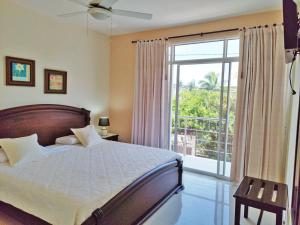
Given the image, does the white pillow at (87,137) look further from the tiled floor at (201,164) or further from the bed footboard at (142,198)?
the tiled floor at (201,164)

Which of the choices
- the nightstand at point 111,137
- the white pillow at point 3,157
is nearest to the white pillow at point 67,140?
the nightstand at point 111,137

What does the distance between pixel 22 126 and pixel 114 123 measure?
2.14m

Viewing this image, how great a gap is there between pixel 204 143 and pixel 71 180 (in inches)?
111

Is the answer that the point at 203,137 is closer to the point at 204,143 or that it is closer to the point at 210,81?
the point at 204,143

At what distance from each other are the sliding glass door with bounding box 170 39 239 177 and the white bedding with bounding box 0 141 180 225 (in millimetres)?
1263

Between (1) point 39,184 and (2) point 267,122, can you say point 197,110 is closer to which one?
(2) point 267,122

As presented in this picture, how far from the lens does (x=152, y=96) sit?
4.54 metres

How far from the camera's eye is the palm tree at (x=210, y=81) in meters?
4.10

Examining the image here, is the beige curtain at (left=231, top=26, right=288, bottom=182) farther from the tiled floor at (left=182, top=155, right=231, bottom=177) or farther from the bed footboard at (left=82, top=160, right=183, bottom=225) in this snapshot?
the bed footboard at (left=82, top=160, right=183, bottom=225)

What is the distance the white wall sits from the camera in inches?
131

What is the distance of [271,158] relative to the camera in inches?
136

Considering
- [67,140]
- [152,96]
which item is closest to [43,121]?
[67,140]

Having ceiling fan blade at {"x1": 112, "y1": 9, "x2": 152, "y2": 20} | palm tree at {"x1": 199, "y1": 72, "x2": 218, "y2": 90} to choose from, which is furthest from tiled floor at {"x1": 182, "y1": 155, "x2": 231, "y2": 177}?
ceiling fan blade at {"x1": 112, "y1": 9, "x2": 152, "y2": 20}

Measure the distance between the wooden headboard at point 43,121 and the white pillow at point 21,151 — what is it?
0.42 m
